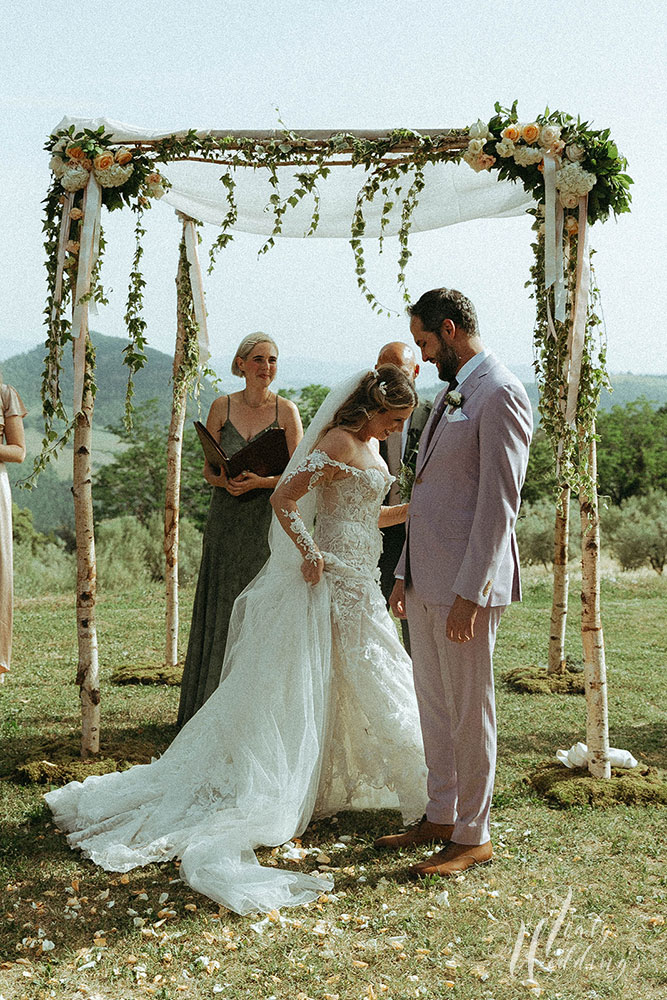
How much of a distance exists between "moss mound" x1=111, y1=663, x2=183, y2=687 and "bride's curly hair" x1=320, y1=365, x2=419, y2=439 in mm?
3613

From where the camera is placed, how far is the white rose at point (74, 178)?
5.29 m

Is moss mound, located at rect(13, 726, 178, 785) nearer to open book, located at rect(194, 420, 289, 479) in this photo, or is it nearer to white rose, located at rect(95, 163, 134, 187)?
open book, located at rect(194, 420, 289, 479)

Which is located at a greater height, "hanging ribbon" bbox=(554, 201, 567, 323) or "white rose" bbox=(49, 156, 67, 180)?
"white rose" bbox=(49, 156, 67, 180)

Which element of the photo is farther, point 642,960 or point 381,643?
point 381,643

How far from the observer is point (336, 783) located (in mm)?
4789

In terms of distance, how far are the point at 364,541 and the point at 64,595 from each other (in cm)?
867

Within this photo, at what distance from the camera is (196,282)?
666 centimetres

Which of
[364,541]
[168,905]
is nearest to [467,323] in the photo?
[364,541]

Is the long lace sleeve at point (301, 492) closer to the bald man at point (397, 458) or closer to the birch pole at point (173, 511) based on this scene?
the bald man at point (397, 458)

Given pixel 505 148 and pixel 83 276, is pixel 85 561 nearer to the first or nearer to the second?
pixel 83 276

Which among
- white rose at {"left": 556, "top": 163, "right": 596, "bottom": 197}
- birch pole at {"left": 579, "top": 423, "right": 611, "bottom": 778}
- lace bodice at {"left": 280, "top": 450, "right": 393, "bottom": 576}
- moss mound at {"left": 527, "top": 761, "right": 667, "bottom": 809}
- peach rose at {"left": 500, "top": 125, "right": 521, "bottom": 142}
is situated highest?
peach rose at {"left": 500, "top": 125, "right": 521, "bottom": 142}

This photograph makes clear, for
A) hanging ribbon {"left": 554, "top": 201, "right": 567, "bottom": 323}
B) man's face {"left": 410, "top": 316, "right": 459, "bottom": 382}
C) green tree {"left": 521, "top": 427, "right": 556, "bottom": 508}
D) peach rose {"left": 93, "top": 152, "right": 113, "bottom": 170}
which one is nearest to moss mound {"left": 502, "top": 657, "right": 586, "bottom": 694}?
hanging ribbon {"left": 554, "top": 201, "right": 567, "bottom": 323}

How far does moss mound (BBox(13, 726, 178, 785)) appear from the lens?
5273 mm

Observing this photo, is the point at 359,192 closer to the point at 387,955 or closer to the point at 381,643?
the point at 381,643
